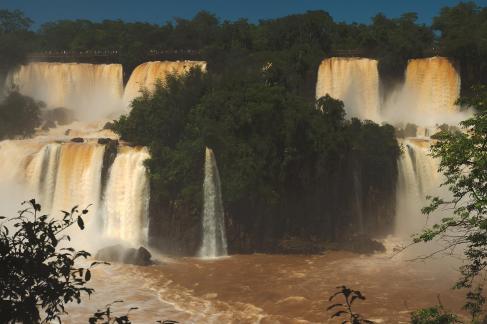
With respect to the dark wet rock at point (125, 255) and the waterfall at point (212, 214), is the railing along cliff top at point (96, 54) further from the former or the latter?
the dark wet rock at point (125, 255)

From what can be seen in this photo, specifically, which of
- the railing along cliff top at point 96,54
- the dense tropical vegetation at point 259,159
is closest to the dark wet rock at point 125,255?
the dense tropical vegetation at point 259,159

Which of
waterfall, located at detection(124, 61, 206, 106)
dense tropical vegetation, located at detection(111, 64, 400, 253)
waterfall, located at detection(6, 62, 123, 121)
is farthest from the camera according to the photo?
waterfall, located at detection(6, 62, 123, 121)

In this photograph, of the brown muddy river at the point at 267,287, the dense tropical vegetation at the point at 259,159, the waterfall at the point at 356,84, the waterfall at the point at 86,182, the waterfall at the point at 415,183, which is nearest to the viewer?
the brown muddy river at the point at 267,287

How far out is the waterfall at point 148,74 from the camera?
Answer: 35000 mm

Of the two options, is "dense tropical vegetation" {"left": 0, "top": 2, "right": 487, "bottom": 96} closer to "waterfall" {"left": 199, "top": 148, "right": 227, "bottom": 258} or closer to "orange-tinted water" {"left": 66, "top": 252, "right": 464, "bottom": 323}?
"waterfall" {"left": 199, "top": 148, "right": 227, "bottom": 258}

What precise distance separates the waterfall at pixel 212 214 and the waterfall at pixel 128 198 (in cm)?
234

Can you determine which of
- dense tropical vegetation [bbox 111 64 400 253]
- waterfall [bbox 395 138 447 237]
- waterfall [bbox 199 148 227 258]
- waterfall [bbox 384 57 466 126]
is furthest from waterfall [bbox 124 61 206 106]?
waterfall [bbox 395 138 447 237]

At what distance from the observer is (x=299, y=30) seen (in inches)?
1553

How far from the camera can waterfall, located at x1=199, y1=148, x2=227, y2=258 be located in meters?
21.5

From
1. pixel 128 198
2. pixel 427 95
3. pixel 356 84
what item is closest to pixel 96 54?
pixel 356 84

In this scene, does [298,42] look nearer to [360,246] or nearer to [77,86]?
[77,86]

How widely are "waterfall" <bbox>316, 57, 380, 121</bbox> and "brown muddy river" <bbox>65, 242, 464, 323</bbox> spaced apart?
14.5 meters

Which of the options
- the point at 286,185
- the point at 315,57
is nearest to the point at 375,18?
the point at 315,57

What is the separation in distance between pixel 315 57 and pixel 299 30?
5.19m
